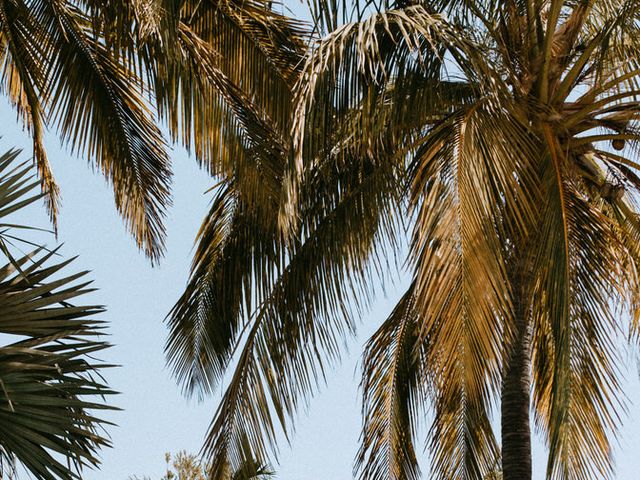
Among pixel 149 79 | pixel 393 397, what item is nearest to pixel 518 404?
pixel 393 397

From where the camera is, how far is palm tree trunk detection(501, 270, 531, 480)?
→ 29.3 ft

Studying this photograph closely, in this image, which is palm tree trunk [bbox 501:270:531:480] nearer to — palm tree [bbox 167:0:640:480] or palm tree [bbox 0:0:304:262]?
palm tree [bbox 167:0:640:480]

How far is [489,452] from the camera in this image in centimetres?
1050

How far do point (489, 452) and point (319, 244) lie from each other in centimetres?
300

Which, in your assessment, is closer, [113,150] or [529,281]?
[529,281]

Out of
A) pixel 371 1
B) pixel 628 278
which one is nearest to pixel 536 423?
pixel 628 278

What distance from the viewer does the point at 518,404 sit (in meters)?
9.10

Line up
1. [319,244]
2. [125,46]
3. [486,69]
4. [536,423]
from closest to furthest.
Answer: [486,69] → [125,46] → [319,244] → [536,423]

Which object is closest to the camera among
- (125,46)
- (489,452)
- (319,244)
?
(125,46)

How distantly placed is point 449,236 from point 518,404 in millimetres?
2206

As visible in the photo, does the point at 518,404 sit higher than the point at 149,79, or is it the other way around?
the point at 149,79

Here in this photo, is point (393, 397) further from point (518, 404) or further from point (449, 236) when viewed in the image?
point (449, 236)

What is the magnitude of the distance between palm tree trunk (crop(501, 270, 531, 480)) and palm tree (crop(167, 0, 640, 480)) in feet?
0.05

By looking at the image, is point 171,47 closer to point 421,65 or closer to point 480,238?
point 421,65
